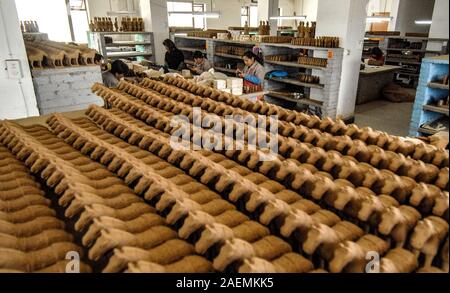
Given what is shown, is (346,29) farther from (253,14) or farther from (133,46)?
(253,14)

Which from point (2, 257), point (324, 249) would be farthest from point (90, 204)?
point (324, 249)

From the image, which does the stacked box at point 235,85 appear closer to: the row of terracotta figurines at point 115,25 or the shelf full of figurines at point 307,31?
the shelf full of figurines at point 307,31

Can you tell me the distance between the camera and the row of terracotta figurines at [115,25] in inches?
384

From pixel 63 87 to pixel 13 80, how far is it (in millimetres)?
592

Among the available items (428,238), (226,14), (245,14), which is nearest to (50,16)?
(226,14)

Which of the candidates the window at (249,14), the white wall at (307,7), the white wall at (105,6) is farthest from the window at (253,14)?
the white wall at (105,6)

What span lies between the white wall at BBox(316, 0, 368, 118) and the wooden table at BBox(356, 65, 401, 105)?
212 cm

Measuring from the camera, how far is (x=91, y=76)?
4758mm

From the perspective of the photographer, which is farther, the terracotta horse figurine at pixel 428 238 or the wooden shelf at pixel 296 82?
the wooden shelf at pixel 296 82

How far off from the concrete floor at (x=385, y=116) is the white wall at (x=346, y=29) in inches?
40.4

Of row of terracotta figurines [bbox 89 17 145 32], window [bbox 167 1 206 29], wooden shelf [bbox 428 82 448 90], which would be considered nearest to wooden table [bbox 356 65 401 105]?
wooden shelf [bbox 428 82 448 90]
